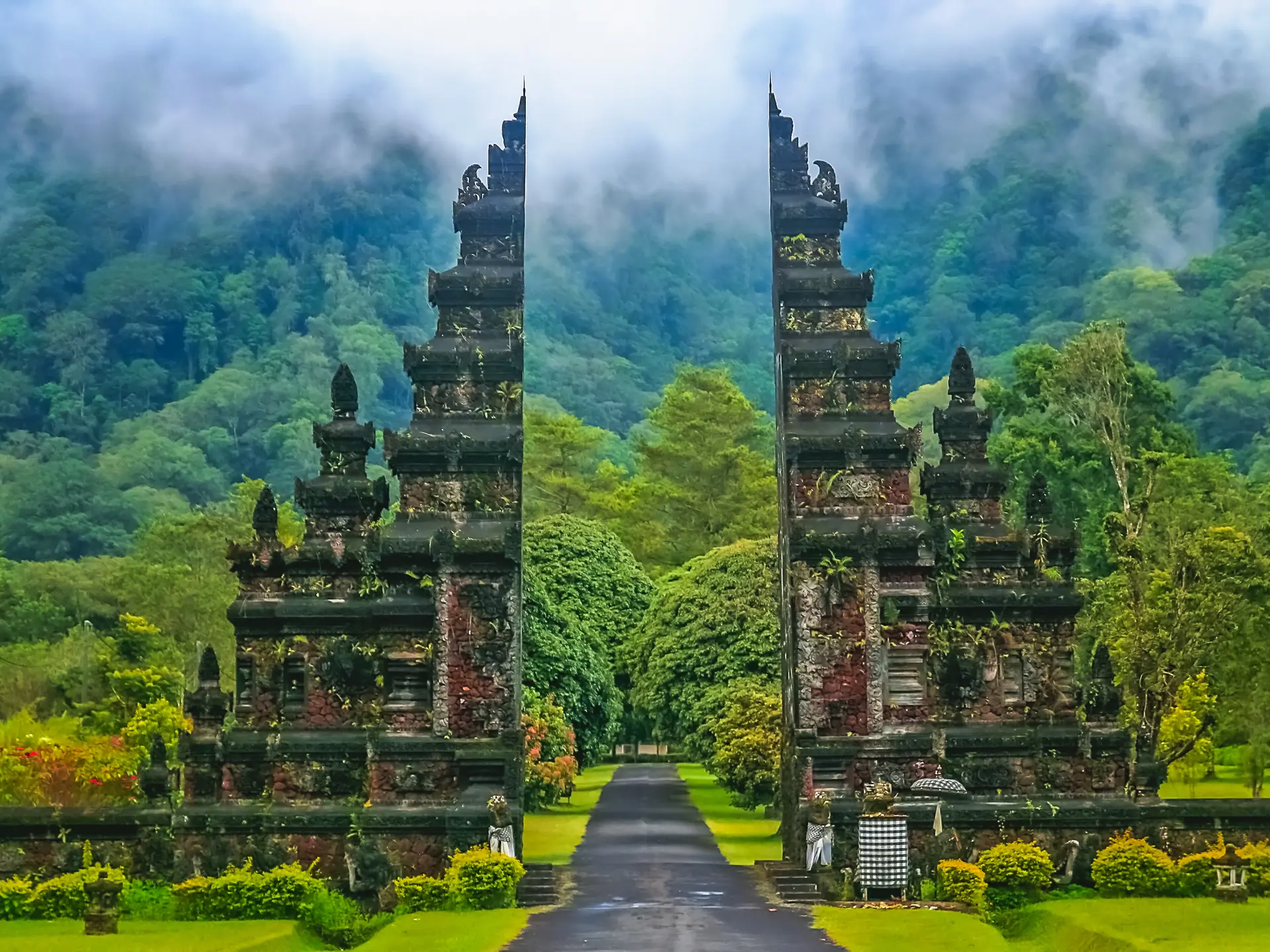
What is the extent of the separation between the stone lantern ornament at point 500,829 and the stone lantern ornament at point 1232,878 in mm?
10929

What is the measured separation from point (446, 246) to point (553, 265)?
35.9ft

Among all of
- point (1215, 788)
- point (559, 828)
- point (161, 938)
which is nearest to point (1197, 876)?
point (161, 938)

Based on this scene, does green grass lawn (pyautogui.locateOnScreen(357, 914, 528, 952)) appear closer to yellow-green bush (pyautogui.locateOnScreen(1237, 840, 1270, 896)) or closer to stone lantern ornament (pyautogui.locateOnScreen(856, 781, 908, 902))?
stone lantern ornament (pyautogui.locateOnScreen(856, 781, 908, 902))

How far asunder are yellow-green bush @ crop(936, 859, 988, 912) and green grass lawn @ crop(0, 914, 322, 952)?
25.6 ft

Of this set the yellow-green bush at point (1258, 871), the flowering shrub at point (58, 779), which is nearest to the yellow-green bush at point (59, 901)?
Answer: the flowering shrub at point (58, 779)

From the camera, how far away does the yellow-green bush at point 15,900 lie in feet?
76.1

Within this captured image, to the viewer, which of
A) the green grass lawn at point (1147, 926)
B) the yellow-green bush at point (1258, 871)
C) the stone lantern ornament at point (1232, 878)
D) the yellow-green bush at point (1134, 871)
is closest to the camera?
the green grass lawn at point (1147, 926)

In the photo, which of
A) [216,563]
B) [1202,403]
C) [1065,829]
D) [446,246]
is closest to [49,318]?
[446,246]

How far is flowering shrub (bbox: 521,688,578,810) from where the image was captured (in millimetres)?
41188

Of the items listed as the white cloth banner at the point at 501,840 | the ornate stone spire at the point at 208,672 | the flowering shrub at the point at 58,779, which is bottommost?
the white cloth banner at the point at 501,840

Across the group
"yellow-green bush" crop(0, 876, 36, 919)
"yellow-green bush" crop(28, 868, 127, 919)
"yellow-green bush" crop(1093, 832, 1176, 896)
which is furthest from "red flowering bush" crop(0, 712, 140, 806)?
"yellow-green bush" crop(1093, 832, 1176, 896)

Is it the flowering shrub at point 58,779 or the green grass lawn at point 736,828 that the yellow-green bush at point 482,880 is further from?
the flowering shrub at point 58,779

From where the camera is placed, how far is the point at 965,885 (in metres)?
23.7

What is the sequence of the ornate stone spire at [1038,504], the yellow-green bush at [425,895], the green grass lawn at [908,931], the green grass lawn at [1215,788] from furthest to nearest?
the green grass lawn at [1215,788] → the ornate stone spire at [1038,504] → the yellow-green bush at [425,895] → the green grass lawn at [908,931]
